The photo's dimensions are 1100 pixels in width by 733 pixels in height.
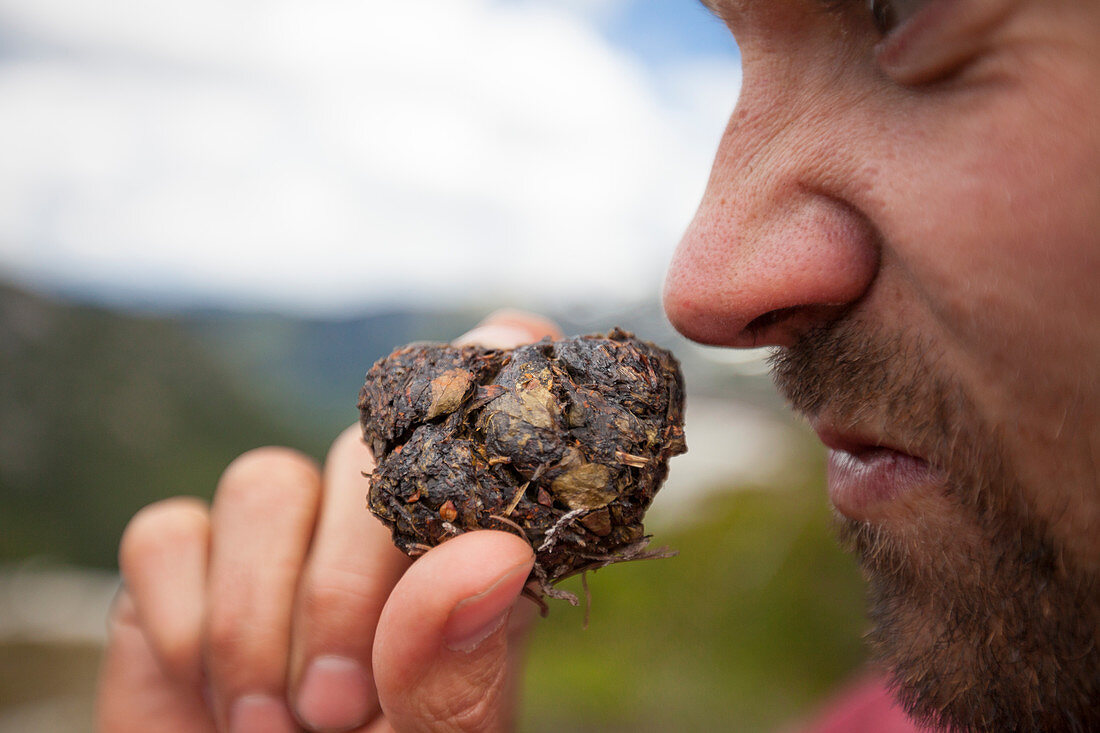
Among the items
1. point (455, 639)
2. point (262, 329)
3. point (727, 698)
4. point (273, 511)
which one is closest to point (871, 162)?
point (455, 639)

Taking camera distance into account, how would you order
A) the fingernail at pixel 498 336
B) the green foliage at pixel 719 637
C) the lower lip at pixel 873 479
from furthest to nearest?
the green foliage at pixel 719 637 → the fingernail at pixel 498 336 → the lower lip at pixel 873 479

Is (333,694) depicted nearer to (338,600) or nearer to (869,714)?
(338,600)

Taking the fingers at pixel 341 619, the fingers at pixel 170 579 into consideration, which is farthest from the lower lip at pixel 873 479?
the fingers at pixel 170 579

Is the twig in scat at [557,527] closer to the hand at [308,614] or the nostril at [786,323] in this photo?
the hand at [308,614]

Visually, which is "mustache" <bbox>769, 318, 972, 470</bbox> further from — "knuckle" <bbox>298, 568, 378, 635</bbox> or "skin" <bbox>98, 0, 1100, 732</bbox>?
"knuckle" <bbox>298, 568, 378, 635</bbox>

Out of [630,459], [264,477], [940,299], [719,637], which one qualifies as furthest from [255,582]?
[719,637]

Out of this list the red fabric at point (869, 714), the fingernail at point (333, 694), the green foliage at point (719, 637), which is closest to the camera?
the fingernail at point (333, 694)
